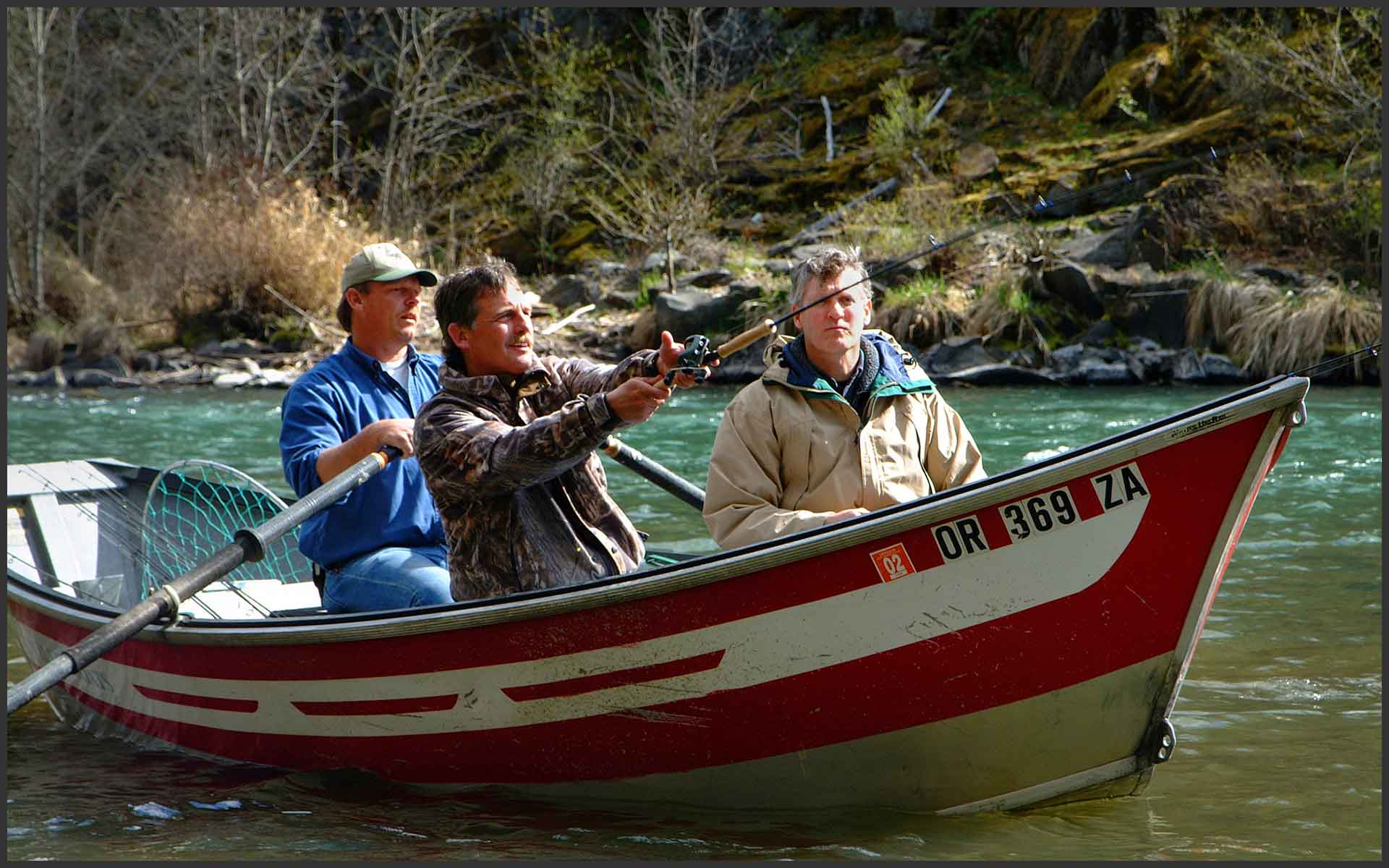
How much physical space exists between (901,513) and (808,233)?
17546mm

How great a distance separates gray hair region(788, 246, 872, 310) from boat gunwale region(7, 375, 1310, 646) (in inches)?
24.8

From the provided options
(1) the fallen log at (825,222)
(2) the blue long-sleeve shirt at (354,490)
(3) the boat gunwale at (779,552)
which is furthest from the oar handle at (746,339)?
(1) the fallen log at (825,222)

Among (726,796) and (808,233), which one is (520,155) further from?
(726,796)

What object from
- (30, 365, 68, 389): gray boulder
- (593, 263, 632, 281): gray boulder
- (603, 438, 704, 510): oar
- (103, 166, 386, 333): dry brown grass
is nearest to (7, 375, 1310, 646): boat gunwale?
(603, 438, 704, 510): oar

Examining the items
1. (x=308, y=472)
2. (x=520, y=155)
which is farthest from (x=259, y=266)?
(x=308, y=472)

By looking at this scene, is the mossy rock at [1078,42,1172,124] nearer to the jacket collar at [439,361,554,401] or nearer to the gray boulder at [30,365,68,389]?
the gray boulder at [30,365,68,389]

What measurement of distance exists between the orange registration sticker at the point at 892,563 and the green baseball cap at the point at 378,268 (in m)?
1.82

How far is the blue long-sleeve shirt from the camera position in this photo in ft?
13.5

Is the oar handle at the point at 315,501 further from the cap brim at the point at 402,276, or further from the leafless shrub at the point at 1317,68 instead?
the leafless shrub at the point at 1317,68

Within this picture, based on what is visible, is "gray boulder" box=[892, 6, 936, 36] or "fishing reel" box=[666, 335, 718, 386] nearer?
"fishing reel" box=[666, 335, 718, 386]

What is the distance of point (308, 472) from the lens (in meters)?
4.08

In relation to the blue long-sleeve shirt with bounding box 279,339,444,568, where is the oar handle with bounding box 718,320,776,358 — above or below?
above

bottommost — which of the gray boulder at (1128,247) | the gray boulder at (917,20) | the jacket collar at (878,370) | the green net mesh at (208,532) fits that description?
the green net mesh at (208,532)

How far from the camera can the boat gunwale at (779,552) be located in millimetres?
2922
